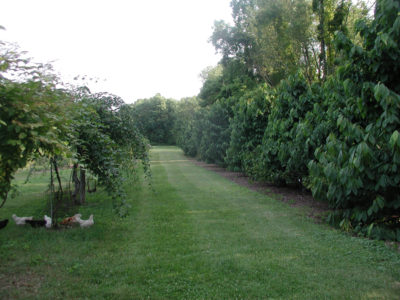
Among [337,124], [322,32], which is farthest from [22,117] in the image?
[322,32]

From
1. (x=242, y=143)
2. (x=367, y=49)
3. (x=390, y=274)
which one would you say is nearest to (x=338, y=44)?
(x=367, y=49)

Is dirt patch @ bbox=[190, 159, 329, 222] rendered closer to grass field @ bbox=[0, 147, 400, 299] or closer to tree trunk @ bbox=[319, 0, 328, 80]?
grass field @ bbox=[0, 147, 400, 299]

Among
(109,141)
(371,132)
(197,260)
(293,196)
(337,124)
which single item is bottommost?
(293,196)

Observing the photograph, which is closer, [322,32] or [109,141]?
[109,141]

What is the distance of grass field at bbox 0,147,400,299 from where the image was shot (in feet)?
12.5

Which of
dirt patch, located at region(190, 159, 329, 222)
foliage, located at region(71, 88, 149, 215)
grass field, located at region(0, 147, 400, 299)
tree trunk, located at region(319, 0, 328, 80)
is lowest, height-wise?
dirt patch, located at region(190, 159, 329, 222)

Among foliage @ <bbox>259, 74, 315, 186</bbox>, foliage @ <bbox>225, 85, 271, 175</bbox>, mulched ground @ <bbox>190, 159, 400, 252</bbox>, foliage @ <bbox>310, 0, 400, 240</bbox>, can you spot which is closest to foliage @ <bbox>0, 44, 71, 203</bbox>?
foliage @ <bbox>310, 0, 400, 240</bbox>

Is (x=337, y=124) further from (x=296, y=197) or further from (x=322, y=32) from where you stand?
(x=322, y=32)

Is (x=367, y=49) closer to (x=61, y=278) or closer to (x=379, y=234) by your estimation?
(x=379, y=234)

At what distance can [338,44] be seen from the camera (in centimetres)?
566

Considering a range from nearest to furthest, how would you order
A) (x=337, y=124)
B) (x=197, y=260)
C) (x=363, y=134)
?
(x=197, y=260)
(x=363, y=134)
(x=337, y=124)

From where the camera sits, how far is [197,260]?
4754mm

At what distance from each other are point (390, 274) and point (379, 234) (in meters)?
1.49

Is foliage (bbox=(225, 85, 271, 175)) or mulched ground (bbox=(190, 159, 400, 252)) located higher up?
foliage (bbox=(225, 85, 271, 175))
